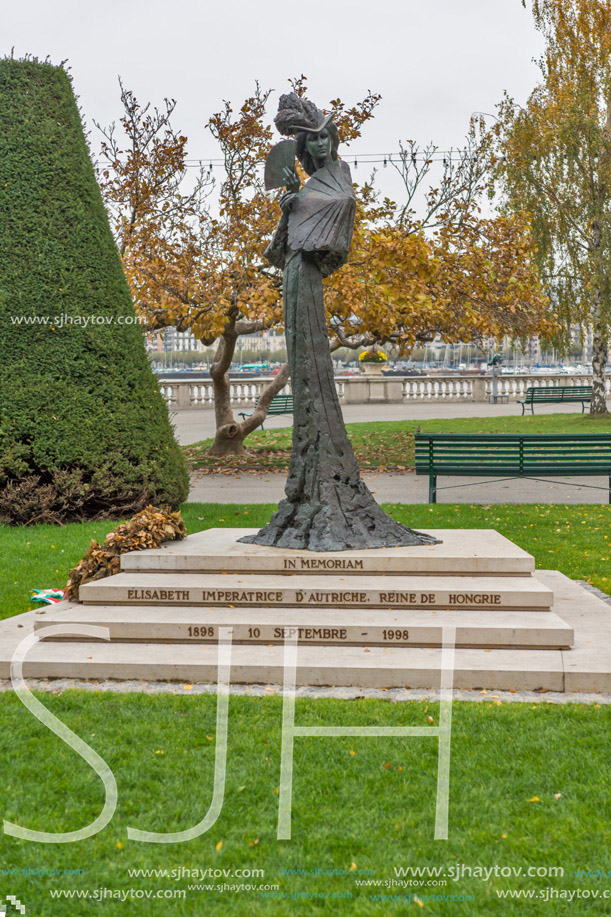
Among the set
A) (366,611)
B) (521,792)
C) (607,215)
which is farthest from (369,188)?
(521,792)

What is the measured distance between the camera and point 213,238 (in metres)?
15.8

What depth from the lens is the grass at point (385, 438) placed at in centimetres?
1698

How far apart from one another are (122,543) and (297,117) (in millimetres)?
3739

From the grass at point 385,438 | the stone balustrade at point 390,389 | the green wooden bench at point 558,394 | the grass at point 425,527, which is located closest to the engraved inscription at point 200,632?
the grass at point 425,527

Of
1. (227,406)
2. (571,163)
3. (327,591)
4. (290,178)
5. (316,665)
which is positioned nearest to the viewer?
(316,665)

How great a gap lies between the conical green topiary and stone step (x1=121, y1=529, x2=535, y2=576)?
360 centimetres

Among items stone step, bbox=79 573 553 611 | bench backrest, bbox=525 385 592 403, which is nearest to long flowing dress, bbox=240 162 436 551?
stone step, bbox=79 573 553 611

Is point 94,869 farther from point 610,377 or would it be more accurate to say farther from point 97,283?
point 610,377

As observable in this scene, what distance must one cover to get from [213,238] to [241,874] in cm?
1388

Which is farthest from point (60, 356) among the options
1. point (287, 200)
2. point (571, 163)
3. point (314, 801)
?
point (571, 163)

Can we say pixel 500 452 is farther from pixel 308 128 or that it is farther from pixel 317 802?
pixel 317 802

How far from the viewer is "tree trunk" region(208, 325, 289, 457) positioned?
17266mm

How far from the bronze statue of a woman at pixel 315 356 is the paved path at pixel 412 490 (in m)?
5.46

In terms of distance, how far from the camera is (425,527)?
33.2ft
